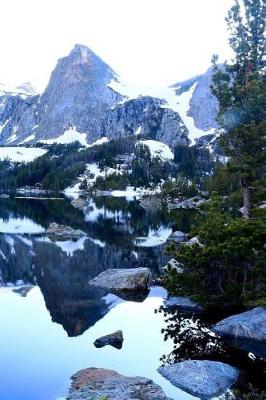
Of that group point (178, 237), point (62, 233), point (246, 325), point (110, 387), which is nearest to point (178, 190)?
point (178, 237)

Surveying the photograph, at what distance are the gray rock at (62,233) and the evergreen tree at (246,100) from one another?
3256cm

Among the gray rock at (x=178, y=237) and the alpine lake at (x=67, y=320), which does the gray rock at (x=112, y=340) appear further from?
the gray rock at (x=178, y=237)

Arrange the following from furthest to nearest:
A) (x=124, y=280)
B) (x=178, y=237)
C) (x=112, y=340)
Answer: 1. (x=178, y=237)
2. (x=124, y=280)
3. (x=112, y=340)

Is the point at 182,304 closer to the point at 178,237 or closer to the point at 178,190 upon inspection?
the point at 178,237

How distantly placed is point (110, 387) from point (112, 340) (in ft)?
20.4

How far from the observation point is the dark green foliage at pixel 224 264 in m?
27.6

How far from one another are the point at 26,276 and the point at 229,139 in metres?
20.4

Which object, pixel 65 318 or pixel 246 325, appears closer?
pixel 246 325

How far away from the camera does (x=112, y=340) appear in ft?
81.8

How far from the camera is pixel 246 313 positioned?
87.3 ft

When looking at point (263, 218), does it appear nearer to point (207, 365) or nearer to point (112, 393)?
point (207, 365)

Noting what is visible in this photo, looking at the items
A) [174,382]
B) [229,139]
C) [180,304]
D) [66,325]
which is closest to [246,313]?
[180,304]

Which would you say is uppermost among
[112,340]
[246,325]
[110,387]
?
[246,325]

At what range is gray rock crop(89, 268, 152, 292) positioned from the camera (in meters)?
36.7
